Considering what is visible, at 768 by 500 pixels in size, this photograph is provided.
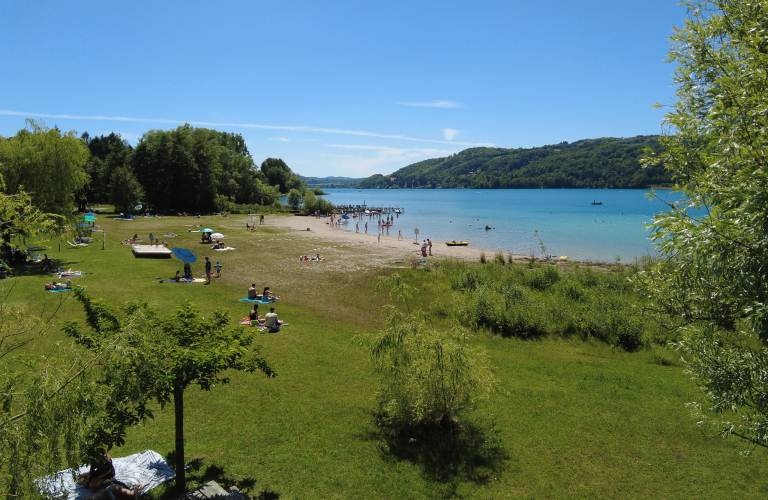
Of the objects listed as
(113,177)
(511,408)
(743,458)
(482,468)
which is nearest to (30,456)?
(482,468)

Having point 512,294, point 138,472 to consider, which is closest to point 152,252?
point 512,294

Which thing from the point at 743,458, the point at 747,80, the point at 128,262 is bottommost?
the point at 743,458

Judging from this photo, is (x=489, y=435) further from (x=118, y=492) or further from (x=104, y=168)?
(x=104, y=168)

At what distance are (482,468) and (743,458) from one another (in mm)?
6360

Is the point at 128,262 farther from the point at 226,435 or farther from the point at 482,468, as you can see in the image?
the point at 482,468

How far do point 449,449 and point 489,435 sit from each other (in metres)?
1.28

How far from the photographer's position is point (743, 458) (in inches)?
382

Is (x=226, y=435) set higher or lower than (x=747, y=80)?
lower

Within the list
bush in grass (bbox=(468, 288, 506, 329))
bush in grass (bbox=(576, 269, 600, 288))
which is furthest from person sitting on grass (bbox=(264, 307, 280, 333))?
bush in grass (bbox=(576, 269, 600, 288))

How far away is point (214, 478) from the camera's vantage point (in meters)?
8.27

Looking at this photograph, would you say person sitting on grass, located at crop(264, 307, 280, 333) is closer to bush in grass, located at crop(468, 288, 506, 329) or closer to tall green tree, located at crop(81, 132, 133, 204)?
bush in grass, located at crop(468, 288, 506, 329)

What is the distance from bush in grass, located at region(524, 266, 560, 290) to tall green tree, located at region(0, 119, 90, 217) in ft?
95.2

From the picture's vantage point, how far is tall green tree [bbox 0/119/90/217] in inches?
935

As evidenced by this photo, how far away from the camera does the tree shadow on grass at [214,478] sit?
795 cm
